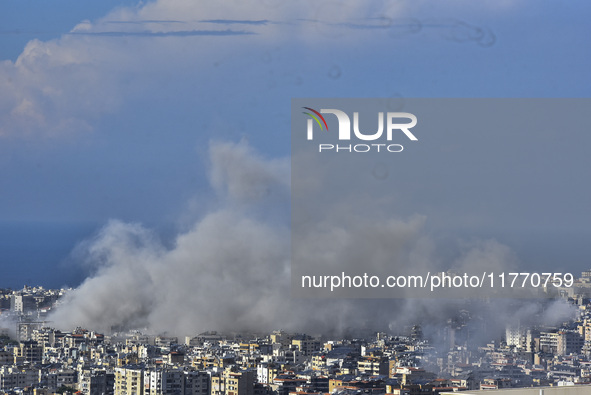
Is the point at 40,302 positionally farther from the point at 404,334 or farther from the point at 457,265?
the point at 457,265

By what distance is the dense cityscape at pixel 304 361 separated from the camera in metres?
6.57

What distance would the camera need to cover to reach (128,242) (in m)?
8.44

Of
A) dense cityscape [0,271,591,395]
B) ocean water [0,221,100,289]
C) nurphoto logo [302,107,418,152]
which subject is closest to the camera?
nurphoto logo [302,107,418,152]

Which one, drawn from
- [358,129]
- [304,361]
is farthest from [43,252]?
[358,129]

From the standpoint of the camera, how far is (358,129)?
227 inches

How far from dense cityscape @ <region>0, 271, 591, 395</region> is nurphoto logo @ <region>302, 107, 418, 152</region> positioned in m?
1.63

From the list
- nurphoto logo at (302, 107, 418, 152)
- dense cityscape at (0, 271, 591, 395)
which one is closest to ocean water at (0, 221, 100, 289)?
dense cityscape at (0, 271, 591, 395)

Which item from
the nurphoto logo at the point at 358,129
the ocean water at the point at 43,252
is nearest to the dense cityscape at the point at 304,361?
the ocean water at the point at 43,252

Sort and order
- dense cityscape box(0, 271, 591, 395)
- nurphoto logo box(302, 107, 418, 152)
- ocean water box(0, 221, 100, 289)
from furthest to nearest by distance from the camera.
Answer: ocean water box(0, 221, 100, 289), dense cityscape box(0, 271, 591, 395), nurphoto logo box(302, 107, 418, 152)

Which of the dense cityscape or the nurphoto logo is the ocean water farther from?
the nurphoto logo

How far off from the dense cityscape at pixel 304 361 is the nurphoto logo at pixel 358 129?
1.63 meters

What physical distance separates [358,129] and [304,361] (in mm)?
2188

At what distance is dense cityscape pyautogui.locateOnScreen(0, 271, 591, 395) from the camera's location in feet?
21.6

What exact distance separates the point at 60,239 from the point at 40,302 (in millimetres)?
563
